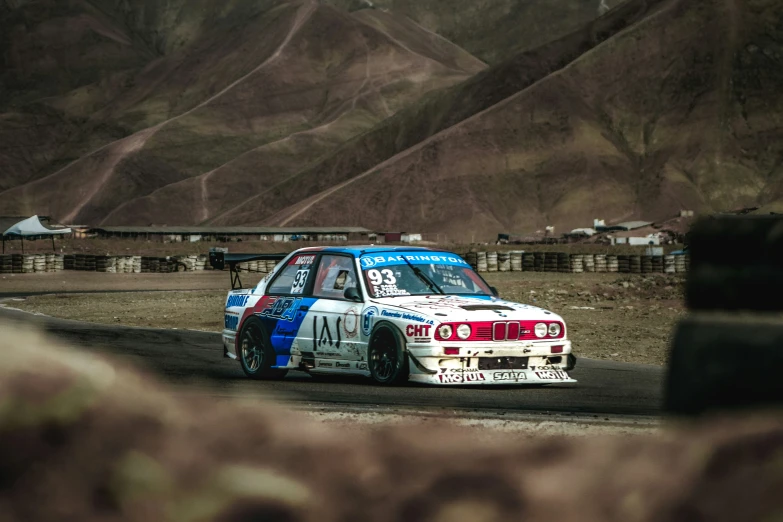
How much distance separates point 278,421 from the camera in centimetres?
301

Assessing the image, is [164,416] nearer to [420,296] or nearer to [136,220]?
[420,296]

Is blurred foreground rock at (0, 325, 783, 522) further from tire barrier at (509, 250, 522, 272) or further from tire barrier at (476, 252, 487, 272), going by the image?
tire barrier at (509, 250, 522, 272)

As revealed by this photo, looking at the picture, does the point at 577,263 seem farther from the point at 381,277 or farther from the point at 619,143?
the point at 619,143

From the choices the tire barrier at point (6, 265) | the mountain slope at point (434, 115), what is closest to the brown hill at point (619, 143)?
the mountain slope at point (434, 115)

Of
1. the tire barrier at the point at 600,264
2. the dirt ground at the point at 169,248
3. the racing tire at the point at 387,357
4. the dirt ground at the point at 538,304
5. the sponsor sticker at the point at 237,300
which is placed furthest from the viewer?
the dirt ground at the point at 169,248

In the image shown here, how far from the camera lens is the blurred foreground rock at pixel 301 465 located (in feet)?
7.48

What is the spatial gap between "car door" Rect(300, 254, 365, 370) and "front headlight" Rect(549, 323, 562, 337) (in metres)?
1.86

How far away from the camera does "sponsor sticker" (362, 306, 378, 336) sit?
12372 millimetres

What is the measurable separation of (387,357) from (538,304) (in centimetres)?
2119

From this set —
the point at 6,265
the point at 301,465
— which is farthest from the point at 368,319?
the point at 6,265

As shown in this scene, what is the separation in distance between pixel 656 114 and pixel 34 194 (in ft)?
350

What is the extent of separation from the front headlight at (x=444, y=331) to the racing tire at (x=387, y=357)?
0.38 metres

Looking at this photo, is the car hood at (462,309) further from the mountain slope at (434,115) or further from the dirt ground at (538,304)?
the mountain slope at (434,115)

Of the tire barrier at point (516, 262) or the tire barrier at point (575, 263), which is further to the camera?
the tire barrier at point (516, 262)
